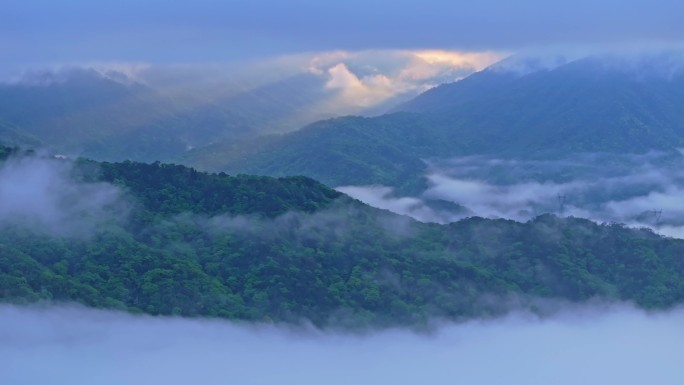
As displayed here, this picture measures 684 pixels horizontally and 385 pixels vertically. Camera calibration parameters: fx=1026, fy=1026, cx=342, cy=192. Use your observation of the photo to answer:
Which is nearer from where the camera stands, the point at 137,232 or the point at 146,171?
the point at 137,232

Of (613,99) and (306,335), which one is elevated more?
(613,99)

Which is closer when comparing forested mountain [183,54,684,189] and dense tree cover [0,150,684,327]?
dense tree cover [0,150,684,327]

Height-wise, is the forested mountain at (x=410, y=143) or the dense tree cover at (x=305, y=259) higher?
the forested mountain at (x=410, y=143)

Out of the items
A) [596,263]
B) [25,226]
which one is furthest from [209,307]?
[596,263]

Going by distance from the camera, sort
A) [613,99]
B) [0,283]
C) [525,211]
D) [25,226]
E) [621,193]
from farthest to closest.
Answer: [613,99], [621,193], [525,211], [25,226], [0,283]

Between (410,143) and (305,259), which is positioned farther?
(410,143)

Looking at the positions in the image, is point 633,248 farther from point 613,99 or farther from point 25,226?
point 613,99

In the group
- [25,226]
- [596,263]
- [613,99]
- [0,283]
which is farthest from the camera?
[613,99]

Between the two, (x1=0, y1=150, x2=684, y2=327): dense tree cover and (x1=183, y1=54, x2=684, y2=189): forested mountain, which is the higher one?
(x1=183, y1=54, x2=684, y2=189): forested mountain
